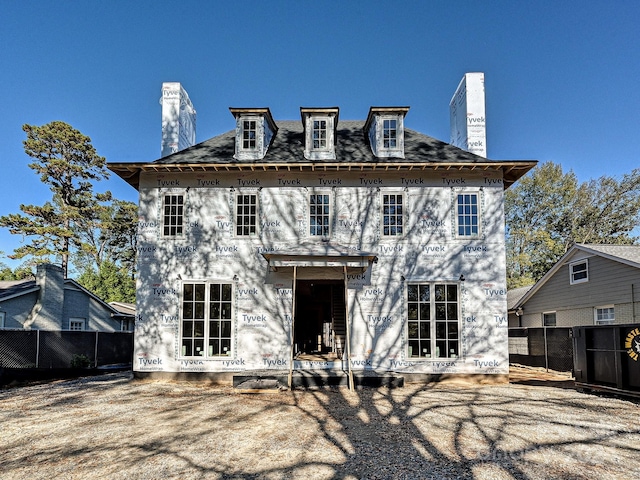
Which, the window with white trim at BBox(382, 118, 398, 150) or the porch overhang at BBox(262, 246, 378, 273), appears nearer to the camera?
A: the porch overhang at BBox(262, 246, 378, 273)

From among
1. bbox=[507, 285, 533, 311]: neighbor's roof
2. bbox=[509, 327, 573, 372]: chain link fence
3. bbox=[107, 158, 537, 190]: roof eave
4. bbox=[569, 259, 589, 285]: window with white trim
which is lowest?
bbox=[509, 327, 573, 372]: chain link fence

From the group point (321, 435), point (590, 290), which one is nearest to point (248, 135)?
point (321, 435)

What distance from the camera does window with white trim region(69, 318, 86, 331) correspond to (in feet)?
67.8

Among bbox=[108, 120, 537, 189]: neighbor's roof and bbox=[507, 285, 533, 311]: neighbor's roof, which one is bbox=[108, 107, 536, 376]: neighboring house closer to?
bbox=[108, 120, 537, 189]: neighbor's roof

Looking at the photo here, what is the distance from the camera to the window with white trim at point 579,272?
17.4 m

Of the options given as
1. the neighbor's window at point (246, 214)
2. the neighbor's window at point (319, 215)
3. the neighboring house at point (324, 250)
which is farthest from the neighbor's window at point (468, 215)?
the neighbor's window at point (246, 214)

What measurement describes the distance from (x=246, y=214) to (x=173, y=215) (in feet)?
6.96

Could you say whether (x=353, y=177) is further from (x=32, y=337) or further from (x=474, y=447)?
(x=32, y=337)

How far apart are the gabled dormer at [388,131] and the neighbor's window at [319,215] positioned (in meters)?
2.16

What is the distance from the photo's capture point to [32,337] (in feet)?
44.8

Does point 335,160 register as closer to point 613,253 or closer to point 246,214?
point 246,214

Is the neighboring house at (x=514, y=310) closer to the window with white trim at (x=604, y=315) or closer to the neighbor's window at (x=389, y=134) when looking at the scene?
the window with white trim at (x=604, y=315)

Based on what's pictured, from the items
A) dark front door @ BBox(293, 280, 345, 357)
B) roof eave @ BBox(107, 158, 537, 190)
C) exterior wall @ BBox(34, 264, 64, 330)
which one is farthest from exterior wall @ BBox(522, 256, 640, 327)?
exterior wall @ BBox(34, 264, 64, 330)

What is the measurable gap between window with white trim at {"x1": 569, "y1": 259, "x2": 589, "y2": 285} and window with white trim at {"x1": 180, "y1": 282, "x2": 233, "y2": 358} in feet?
45.9
